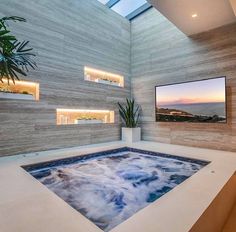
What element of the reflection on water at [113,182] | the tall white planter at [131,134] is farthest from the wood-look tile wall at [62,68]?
the reflection on water at [113,182]

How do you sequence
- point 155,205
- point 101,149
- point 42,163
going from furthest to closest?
point 101,149, point 42,163, point 155,205

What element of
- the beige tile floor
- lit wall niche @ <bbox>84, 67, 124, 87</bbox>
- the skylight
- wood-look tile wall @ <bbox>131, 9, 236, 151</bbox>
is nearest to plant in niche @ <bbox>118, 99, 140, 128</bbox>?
wood-look tile wall @ <bbox>131, 9, 236, 151</bbox>

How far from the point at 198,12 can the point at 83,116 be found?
3.76 meters

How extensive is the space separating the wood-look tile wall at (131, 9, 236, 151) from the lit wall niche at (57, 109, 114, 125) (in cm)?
120

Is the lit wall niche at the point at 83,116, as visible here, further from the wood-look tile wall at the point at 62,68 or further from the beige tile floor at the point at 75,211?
the beige tile floor at the point at 75,211

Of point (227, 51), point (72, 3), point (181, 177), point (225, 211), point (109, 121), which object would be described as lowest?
point (225, 211)

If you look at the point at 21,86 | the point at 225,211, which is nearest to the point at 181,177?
the point at 225,211

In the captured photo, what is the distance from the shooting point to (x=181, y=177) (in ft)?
10.2

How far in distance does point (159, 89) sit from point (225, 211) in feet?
12.1

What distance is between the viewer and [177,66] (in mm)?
5230

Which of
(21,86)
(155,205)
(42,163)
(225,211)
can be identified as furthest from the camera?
(21,86)

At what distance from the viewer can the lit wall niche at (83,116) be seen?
4.84 meters

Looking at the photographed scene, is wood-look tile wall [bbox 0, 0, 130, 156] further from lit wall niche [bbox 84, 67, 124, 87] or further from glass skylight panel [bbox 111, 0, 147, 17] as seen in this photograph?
glass skylight panel [bbox 111, 0, 147, 17]

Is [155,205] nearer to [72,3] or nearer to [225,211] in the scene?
[225,211]
